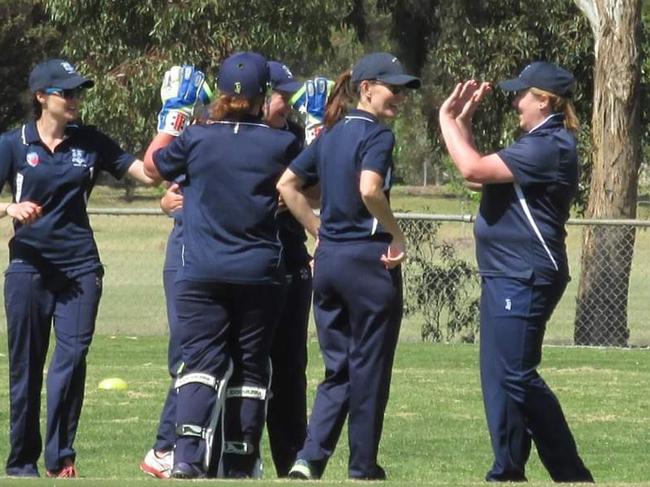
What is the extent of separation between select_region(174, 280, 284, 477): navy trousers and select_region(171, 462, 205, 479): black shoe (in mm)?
23

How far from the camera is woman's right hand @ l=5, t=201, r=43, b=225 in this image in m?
7.62

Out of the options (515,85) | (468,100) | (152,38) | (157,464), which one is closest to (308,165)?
(468,100)

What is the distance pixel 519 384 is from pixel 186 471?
5.17ft

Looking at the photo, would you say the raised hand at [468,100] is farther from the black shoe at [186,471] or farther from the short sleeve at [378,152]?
the black shoe at [186,471]

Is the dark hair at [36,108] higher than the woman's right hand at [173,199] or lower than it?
higher

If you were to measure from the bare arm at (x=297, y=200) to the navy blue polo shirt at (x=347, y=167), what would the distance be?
0.04 meters

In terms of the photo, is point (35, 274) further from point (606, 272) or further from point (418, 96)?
point (418, 96)

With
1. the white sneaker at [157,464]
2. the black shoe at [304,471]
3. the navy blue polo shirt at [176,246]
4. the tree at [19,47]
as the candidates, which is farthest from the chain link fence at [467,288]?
the tree at [19,47]

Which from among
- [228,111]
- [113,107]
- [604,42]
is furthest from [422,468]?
[113,107]

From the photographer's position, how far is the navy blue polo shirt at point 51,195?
7.82 m

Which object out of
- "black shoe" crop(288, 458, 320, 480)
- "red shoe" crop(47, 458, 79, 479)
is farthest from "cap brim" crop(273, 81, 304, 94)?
"red shoe" crop(47, 458, 79, 479)

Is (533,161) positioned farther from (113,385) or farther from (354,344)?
(113,385)

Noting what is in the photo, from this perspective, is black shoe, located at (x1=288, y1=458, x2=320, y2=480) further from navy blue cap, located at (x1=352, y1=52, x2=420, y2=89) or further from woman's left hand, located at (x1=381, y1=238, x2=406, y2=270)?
navy blue cap, located at (x1=352, y1=52, x2=420, y2=89)

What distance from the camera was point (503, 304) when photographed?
720 centimetres
